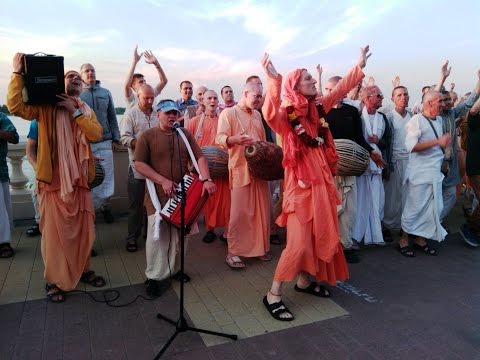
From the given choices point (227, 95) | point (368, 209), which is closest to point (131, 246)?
point (227, 95)

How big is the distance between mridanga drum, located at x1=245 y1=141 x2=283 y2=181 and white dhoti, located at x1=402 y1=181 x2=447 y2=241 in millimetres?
1936

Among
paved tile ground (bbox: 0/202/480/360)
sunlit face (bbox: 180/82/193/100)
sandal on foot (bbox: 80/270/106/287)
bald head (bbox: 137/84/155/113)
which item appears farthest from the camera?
sunlit face (bbox: 180/82/193/100)

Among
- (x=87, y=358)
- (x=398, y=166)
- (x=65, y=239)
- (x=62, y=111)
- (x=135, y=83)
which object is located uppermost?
(x=135, y=83)

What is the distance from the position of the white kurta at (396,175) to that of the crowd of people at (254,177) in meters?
0.02

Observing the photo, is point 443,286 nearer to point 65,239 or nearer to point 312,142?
point 312,142

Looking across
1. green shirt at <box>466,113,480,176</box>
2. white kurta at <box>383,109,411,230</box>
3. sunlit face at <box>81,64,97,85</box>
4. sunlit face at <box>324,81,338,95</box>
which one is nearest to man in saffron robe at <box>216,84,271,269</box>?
sunlit face at <box>324,81,338,95</box>

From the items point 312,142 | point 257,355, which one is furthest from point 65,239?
point 312,142

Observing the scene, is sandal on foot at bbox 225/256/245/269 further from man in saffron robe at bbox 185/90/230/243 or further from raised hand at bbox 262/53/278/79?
raised hand at bbox 262/53/278/79

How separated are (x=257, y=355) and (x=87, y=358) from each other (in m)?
1.26

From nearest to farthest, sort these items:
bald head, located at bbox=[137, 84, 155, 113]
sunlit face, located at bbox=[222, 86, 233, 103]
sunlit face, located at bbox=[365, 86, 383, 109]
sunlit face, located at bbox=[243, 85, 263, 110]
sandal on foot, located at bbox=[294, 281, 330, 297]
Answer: sandal on foot, located at bbox=[294, 281, 330, 297] → sunlit face, located at bbox=[243, 85, 263, 110] → bald head, located at bbox=[137, 84, 155, 113] → sunlit face, located at bbox=[365, 86, 383, 109] → sunlit face, located at bbox=[222, 86, 233, 103]

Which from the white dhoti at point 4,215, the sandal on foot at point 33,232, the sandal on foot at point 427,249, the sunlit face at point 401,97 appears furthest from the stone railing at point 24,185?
the sandal on foot at point 427,249

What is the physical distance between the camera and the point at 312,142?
3785 millimetres

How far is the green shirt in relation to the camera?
5.76 m

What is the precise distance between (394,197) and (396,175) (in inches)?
14.0
